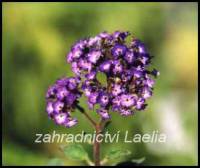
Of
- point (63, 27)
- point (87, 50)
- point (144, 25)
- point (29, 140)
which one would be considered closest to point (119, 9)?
point (144, 25)

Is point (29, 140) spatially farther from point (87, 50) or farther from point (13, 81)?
point (87, 50)

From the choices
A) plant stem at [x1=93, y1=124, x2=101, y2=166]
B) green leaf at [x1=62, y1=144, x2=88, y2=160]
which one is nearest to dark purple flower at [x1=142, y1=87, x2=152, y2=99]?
plant stem at [x1=93, y1=124, x2=101, y2=166]

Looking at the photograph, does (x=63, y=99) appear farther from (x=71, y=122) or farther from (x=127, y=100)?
(x=127, y=100)

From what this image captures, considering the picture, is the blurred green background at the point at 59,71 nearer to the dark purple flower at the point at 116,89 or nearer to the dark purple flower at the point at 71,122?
the dark purple flower at the point at 71,122

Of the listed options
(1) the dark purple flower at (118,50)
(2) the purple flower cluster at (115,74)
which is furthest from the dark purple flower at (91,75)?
(1) the dark purple flower at (118,50)

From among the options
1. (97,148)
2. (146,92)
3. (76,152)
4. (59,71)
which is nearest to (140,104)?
(146,92)

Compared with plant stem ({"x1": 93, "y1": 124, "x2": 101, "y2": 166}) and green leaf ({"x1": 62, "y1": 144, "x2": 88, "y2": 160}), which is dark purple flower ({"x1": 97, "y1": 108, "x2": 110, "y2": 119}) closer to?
plant stem ({"x1": 93, "y1": 124, "x2": 101, "y2": 166})
